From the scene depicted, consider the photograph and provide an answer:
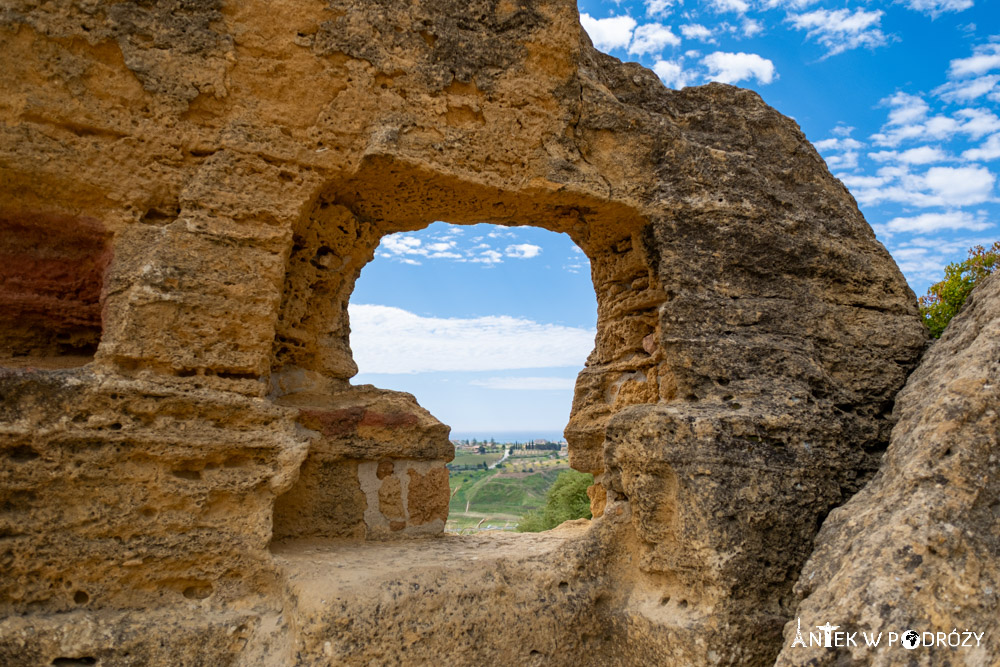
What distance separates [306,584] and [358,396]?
119 cm

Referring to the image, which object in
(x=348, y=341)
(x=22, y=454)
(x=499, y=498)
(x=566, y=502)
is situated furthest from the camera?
(x=499, y=498)

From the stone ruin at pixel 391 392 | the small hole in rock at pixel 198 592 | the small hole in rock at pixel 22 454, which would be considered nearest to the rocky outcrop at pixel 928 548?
the stone ruin at pixel 391 392

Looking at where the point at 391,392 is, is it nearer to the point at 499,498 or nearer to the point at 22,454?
the point at 22,454

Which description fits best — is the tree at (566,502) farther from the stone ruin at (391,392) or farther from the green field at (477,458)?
the green field at (477,458)

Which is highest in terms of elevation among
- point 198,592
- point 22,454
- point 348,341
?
point 348,341

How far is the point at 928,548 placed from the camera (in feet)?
8.15

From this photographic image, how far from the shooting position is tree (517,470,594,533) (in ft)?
38.2

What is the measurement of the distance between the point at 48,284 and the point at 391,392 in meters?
1.87

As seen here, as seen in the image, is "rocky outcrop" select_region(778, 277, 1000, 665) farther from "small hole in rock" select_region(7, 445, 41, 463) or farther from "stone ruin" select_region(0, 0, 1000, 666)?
"small hole in rock" select_region(7, 445, 41, 463)

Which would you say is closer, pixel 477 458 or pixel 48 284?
pixel 48 284

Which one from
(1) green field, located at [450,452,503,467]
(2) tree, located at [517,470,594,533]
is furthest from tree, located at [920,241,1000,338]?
(1) green field, located at [450,452,503,467]

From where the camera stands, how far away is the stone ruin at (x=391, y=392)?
8.80 ft

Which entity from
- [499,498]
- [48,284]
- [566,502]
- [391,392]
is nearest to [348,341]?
[391,392]

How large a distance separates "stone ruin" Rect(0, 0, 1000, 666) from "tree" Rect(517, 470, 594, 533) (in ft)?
26.2
